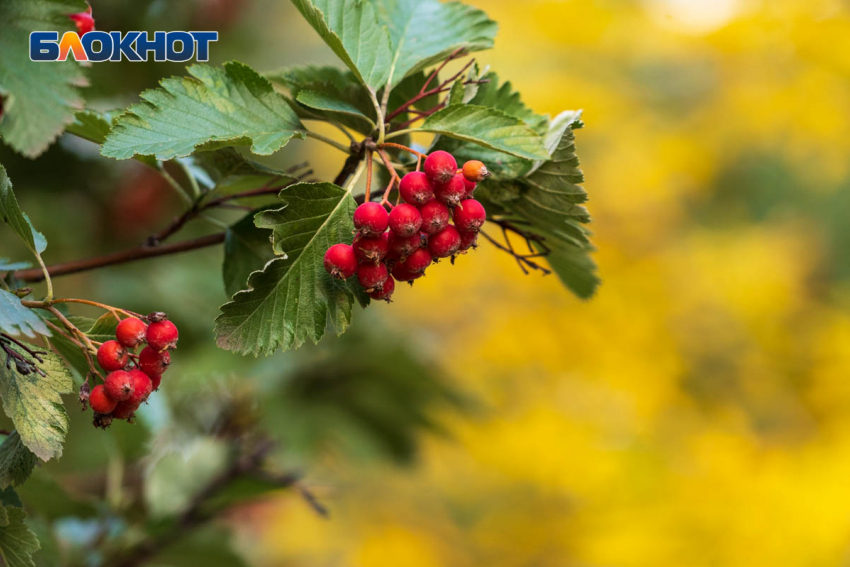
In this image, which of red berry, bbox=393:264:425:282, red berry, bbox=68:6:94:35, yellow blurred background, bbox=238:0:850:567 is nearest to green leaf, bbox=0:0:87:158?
red berry, bbox=68:6:94:35

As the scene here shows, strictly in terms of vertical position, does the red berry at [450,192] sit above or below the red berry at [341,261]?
above

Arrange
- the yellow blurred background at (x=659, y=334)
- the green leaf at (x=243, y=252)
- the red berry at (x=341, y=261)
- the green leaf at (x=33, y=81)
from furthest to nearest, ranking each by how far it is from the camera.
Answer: the yellow blurred background at (x=659, y=334) < the green leaf at (x=243, y=252) < the red berry at (x=341, y=261) < the green leaf at (x=33, y=81)

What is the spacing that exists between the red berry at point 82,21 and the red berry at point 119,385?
0.72 ft

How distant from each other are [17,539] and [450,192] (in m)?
0.37

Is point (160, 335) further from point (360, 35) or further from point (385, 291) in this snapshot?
point (360, 35)

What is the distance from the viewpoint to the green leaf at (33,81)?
38 centimetres

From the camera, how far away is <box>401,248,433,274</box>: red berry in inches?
19.6

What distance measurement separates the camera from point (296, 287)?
1.65 ft

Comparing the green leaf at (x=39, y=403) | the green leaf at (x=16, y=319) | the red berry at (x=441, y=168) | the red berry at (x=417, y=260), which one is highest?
the red berry at (x=441, y=168)

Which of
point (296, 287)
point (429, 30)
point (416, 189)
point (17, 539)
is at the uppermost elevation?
point (429, 30)

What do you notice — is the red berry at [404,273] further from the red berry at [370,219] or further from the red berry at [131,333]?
the red berry at [131,333]

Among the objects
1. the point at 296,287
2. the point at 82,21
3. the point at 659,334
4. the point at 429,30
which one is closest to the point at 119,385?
the point at 296,287

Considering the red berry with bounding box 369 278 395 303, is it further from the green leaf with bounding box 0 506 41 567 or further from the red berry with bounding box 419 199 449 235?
the green leaf with bounding box 0 506 41 567

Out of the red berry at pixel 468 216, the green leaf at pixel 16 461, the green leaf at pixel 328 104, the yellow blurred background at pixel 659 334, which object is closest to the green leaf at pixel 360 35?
the green leaf at pixel 328 104
